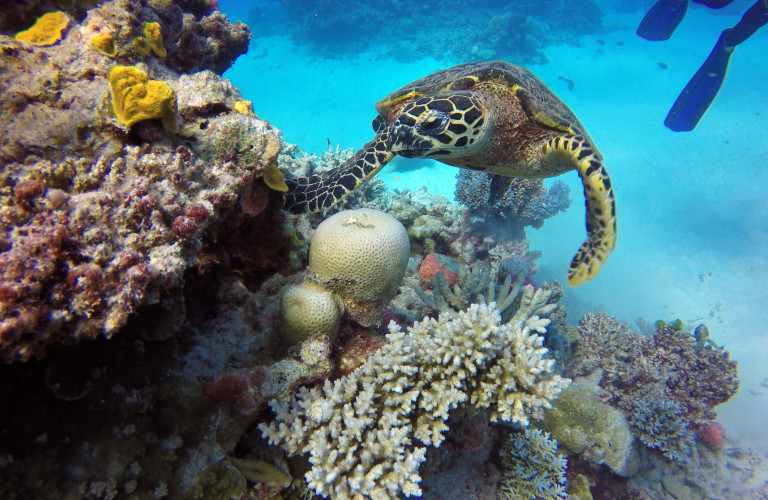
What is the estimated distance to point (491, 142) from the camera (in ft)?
13.0

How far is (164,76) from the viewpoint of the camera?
2.61m

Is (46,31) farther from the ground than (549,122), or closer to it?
closer to it

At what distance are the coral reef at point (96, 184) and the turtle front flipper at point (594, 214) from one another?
2842 mm

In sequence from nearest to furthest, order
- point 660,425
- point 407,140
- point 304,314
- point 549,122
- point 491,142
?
point 304,314 → point 407,140 → point 549,122 → point 491,142 → point 660,425

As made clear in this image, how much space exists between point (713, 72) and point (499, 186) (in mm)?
7864

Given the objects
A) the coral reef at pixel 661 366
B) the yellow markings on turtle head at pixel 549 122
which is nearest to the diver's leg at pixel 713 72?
the coral reef at pixel 661 366

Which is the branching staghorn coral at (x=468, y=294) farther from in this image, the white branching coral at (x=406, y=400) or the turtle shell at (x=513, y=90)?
the turtle shell at (x=513, y=90)

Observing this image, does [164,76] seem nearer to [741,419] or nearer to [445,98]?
[445,98]

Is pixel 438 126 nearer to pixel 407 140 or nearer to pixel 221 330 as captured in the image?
pixel 407 140

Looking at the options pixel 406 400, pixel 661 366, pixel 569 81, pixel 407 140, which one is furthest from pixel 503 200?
pixel 569 81

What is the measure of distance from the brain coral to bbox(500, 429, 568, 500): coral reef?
188 centimetres

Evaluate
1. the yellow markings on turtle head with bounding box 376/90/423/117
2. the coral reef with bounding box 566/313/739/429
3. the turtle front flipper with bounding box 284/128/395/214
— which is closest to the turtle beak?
the turtle front flipper with bounding box 284/128/395/214

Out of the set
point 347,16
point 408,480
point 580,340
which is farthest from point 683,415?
point 347,16

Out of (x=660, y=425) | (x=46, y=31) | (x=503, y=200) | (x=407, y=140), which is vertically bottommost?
(x=46, y=31)
